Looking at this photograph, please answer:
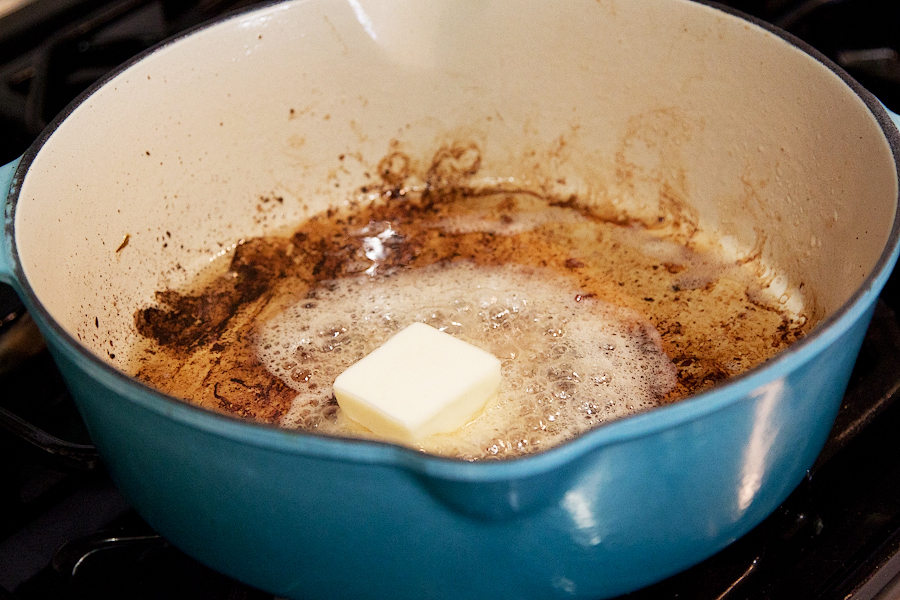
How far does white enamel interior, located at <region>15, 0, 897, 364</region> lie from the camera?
0.82 metres

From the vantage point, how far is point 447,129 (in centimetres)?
105

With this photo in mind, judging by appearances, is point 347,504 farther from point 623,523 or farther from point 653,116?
point 653,116

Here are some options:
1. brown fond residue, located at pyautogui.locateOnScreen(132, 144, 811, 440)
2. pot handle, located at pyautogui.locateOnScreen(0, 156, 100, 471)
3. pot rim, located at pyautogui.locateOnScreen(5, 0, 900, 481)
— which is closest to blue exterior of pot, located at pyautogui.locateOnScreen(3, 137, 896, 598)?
pot rim, located at pyautogui.locateOnScreen(5, 0, 900, 481)

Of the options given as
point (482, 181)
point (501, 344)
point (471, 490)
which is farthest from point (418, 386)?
point (482, 181)

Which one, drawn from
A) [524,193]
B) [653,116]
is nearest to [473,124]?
[524,193]

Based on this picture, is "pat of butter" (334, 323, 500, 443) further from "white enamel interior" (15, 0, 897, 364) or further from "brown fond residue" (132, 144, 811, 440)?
"white enamel interior" (15, 0, 897, 364)

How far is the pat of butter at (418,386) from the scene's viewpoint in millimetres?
678

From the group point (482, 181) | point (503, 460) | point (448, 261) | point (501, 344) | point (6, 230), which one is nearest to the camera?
point (503, 460)

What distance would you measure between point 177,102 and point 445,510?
0.62 m

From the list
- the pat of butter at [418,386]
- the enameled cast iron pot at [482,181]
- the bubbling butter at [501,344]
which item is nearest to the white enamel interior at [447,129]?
the enameled cast iron pot at [482,181]

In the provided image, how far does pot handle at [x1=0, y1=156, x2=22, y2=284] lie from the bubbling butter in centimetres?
28

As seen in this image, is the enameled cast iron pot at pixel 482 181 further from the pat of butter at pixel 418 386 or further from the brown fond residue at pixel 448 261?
the pat of butter at pixel 418 386

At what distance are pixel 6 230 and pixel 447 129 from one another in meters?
0.56

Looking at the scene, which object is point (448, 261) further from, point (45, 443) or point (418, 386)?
point (45, 443)
